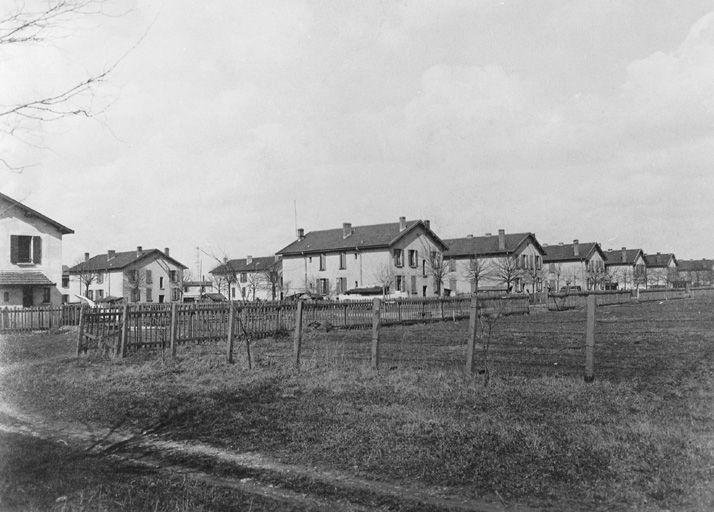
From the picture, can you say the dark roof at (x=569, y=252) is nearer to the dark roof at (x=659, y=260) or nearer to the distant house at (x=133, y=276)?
the dark roof at (x=659, y=260)

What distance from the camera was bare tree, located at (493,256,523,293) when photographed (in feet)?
217

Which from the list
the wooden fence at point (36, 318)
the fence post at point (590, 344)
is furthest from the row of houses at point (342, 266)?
the fence post at point (590, 344)

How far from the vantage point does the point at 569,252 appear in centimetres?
8656

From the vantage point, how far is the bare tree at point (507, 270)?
66.2 metres

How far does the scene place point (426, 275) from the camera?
63.3m

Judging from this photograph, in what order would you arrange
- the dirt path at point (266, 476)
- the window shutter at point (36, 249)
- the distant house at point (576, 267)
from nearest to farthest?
1. the dirt path at point (266, 476)
2. the window shutter at point (36, 249)
3. the distant house at point (576, 267)

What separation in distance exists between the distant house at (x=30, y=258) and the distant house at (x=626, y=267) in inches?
3161

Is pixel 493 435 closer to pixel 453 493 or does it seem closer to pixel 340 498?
pixel 453 493

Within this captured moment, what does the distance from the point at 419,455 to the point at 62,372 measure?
33.5 ft

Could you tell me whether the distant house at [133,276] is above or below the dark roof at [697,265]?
below

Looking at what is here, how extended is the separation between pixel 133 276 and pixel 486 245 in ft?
143

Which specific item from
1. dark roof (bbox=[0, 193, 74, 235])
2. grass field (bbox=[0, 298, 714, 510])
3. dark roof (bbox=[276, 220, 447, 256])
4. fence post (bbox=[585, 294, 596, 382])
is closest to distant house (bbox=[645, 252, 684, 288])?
dark roof (bbox=[276, 220, 447, 256])

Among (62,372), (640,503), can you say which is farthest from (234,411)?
(62,372)

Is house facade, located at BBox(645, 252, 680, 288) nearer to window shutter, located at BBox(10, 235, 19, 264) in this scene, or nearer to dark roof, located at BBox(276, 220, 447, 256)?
dark roof, located at BBox(276, 220, 447, 256)
